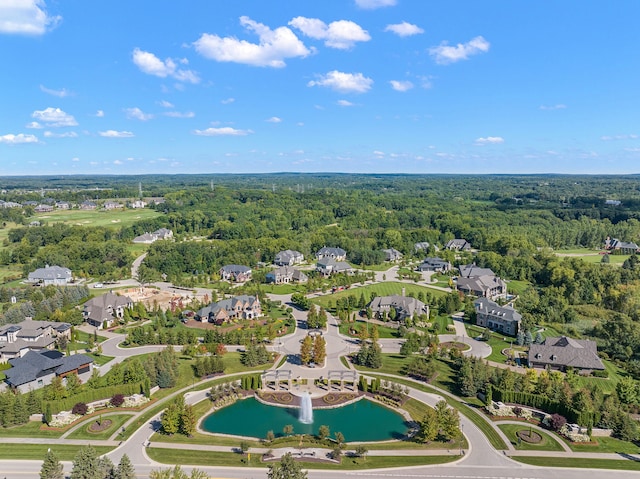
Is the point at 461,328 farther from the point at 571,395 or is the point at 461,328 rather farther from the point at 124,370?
the point at 124,370

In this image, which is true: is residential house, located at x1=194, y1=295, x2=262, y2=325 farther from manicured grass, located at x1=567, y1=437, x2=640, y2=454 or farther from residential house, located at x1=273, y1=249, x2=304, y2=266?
manicured grass, located at x1=567, y1=437, x2=640, y2=454

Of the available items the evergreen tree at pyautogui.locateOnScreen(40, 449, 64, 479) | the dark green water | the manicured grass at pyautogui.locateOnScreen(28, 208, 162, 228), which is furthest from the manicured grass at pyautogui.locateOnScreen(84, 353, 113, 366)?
the manicured grass at pyautogui.locateOnScreen(28, 208, 162, 228)

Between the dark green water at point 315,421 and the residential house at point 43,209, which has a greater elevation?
the residential house at point 43,209

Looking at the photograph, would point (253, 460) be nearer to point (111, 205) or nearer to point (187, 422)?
point (187, 422)

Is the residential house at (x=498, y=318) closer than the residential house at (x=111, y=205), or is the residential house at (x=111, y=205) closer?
the residential house at (x=498, y=318)

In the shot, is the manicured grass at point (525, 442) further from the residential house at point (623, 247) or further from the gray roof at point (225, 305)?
the residential house at point (623, 247)

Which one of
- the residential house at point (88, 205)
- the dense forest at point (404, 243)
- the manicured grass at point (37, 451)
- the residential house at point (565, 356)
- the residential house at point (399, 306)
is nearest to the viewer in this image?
the manicured grass at point (37, 451)

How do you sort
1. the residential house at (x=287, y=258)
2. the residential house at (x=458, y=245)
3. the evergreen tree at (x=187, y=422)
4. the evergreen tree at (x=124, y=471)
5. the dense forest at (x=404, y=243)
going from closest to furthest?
the evergreen tree at (x=124, y=471), the evergreen tree at (x=187, y=422), the dense forest at (x=404, y=243), the residential house at (x=287, y=258), the residential house at (x=458, y=245)

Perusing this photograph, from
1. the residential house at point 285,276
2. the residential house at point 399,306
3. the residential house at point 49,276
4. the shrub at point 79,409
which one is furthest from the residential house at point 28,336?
the residential house at point 399,306
